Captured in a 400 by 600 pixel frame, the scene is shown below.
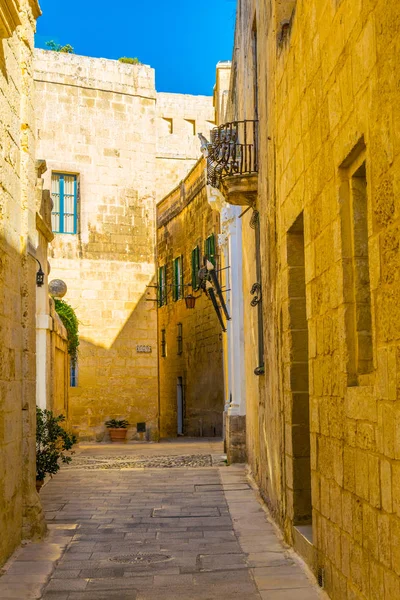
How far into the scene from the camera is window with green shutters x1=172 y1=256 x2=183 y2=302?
25766 millimetres

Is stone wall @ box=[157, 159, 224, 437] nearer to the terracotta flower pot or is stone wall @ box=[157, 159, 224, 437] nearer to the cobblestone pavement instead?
the terracotta flower pot

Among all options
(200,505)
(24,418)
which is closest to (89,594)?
(24,418)

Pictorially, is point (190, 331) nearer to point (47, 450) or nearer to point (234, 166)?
point (234, 166)

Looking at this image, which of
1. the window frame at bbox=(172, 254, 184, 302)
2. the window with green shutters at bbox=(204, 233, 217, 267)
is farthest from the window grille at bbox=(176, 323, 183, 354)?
the window with green shutters at bbox=(204, 233, 217, 267)

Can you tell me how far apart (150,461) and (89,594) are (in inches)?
366

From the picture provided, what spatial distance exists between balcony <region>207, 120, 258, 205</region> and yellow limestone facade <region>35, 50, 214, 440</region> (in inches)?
437

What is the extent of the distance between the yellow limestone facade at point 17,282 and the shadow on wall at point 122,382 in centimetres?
1341

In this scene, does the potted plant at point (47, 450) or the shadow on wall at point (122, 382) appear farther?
the shadow on wall at point (122, 382)

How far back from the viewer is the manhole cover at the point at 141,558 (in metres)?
6.46

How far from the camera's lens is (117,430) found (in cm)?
2089

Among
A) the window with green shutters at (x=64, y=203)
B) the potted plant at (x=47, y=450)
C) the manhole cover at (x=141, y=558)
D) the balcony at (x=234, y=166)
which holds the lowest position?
the manhole cover at (x=141, y=558)

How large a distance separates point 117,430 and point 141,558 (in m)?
14.5

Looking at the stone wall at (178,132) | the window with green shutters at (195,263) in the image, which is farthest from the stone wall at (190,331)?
the stone wall at (178,132)

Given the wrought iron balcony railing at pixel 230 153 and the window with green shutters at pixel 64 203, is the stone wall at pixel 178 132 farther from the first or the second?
the wrought iron balcony railing at pixel 230 153
